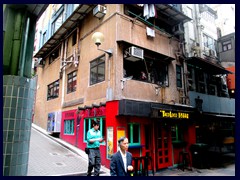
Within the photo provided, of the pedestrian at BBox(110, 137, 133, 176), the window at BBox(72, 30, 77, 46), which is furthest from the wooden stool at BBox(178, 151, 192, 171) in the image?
the window at BBox(72, 30, 77, 46)

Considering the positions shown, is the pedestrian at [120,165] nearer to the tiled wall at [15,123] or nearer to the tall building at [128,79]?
the tiled wall at [15,123]

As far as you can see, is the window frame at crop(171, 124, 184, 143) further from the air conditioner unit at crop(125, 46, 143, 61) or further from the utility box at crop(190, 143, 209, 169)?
the air conditioner unit at crop(125, 46, 143, 61)

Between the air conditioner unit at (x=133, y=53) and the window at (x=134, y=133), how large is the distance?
3.26 metres

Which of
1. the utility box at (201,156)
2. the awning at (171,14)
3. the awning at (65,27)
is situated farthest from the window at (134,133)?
the awning at (65,27)

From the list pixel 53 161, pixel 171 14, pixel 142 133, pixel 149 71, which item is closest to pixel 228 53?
pixel 171 14

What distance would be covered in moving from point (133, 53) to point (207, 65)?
5.74m

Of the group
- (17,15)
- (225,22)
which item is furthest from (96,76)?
(225,22)

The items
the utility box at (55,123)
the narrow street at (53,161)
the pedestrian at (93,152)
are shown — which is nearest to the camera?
the pedestrian at (93,152)

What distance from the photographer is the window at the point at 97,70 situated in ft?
33.8

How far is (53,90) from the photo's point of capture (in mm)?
15844

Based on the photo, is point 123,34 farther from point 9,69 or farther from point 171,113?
point 9,69

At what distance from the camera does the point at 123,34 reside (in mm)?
9883

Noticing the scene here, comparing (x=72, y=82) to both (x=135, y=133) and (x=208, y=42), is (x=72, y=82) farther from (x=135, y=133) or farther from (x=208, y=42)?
(x=208, y=42)

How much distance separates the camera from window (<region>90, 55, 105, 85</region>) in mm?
10305
